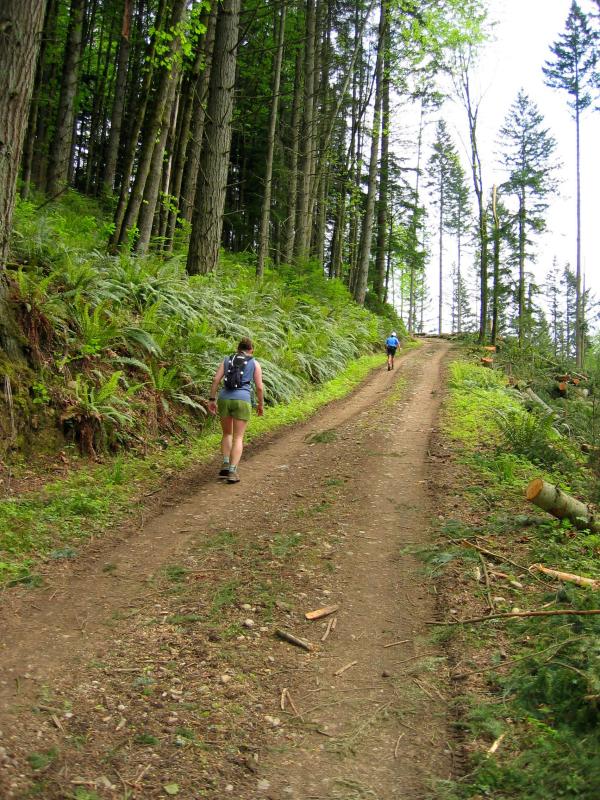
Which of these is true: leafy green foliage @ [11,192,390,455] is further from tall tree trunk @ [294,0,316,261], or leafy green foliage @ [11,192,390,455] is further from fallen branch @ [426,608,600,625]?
tall tree trunk @ [294,0,316,261]

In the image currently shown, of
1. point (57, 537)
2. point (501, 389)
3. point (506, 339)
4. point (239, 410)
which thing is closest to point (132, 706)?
point (57, 537)

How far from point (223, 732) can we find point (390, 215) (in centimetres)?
3378

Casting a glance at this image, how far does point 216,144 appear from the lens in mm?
12641

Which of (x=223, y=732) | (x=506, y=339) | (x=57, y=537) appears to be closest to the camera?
(x=223, y=732)

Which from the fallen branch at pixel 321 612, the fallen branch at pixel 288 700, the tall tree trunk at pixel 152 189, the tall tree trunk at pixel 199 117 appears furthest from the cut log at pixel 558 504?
the tall tree trunk at pixel 199 117

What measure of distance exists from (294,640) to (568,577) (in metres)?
2.31

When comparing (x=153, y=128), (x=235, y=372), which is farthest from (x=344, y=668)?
(x=153, y=128)

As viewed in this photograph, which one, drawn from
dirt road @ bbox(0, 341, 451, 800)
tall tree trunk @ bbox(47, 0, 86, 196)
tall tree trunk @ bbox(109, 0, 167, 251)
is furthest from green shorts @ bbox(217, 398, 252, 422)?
tall tree trunk @ bbox(47, 0, 86, 196)

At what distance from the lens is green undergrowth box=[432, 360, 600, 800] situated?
2693 millimetres

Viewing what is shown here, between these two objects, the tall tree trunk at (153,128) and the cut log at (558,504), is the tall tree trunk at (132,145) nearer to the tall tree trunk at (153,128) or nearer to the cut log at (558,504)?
the tall tree trunk at (153,128)

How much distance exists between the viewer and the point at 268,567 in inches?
195

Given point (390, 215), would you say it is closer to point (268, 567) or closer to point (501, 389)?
point (501, 389)

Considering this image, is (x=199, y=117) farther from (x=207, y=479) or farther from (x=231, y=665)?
(x=231, y=665)

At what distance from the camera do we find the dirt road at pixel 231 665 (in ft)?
8.99
